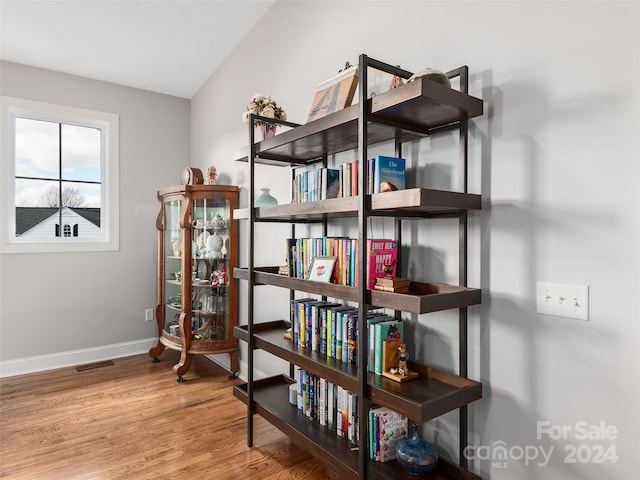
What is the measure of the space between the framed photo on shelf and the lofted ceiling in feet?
6.65

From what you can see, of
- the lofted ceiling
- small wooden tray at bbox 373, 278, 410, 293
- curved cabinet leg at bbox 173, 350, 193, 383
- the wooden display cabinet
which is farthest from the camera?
the wooden display cabinet

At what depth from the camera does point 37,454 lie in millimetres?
2098

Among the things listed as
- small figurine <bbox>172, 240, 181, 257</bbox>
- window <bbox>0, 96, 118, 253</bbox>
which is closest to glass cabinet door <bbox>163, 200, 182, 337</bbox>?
small figurine <bbox>172, 240, 181, 257</bbox>

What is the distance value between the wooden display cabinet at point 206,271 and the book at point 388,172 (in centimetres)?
191

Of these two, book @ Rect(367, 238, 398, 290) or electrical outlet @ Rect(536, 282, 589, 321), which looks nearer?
electrical outlet @ Rect(536, 282, 589, 321)

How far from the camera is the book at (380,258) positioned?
5.13 feet

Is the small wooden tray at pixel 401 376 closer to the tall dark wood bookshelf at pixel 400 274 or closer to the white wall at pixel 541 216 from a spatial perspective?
the tall dark wood bookshelf at pixel 400 274

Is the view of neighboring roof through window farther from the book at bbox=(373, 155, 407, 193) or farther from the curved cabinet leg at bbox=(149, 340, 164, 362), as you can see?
the book at bbox=(373, 155, 407, 193)

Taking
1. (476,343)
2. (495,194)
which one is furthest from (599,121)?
(476,343)

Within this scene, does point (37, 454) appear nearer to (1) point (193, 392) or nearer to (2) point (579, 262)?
(1) point (193, 392)

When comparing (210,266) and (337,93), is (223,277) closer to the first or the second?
(210,266)

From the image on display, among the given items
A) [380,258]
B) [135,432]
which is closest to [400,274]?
[380,258]

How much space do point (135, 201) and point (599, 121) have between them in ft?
12.4

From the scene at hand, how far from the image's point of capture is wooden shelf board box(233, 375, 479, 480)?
5.04ft
